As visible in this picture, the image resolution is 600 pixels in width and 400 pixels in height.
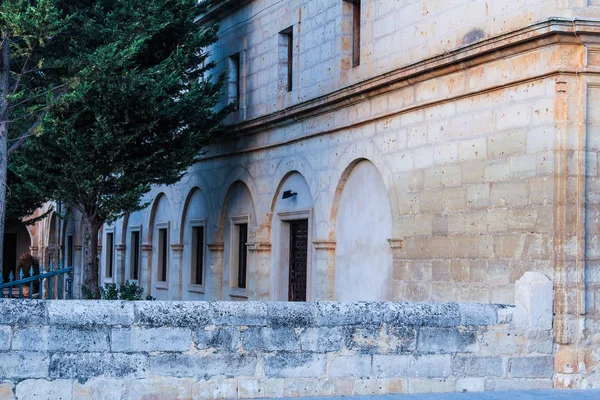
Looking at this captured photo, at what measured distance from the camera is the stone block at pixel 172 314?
10.3 metres

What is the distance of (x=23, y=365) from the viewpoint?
10.0 m

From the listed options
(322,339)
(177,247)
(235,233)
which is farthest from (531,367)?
(177,247)

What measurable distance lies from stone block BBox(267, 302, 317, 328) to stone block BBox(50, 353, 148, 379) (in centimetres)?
126

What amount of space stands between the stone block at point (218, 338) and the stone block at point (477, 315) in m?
2.40

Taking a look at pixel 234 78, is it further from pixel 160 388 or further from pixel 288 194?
pixel 160 388

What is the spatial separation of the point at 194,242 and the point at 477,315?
1621cm

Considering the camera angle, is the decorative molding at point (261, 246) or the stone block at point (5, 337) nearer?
the stone block at point (5, 337)

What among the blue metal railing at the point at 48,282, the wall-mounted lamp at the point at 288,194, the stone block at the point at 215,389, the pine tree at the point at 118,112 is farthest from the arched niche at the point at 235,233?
the stone block at the point at 215,389

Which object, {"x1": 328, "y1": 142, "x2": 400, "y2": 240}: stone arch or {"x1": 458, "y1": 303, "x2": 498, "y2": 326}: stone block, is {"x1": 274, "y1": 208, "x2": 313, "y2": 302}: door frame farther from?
{"x1": 458, "y1": 303, "x2": 498, "y2": 326}: stone block

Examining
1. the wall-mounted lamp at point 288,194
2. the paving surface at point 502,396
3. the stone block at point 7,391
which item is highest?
the wall-mounted lamp at point 288,194

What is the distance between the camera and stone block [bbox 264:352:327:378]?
10773 millimetres

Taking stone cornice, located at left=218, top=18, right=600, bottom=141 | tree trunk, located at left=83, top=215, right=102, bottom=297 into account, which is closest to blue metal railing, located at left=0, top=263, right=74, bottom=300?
tree trunk, located at left=83, top=215, right=102, bottom=297

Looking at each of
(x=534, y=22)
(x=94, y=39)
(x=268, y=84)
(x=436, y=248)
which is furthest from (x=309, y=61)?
(x=534, y=22)

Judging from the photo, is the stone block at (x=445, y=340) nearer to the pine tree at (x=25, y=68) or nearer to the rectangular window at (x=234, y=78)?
the pine tree at (x=25, y=68)
